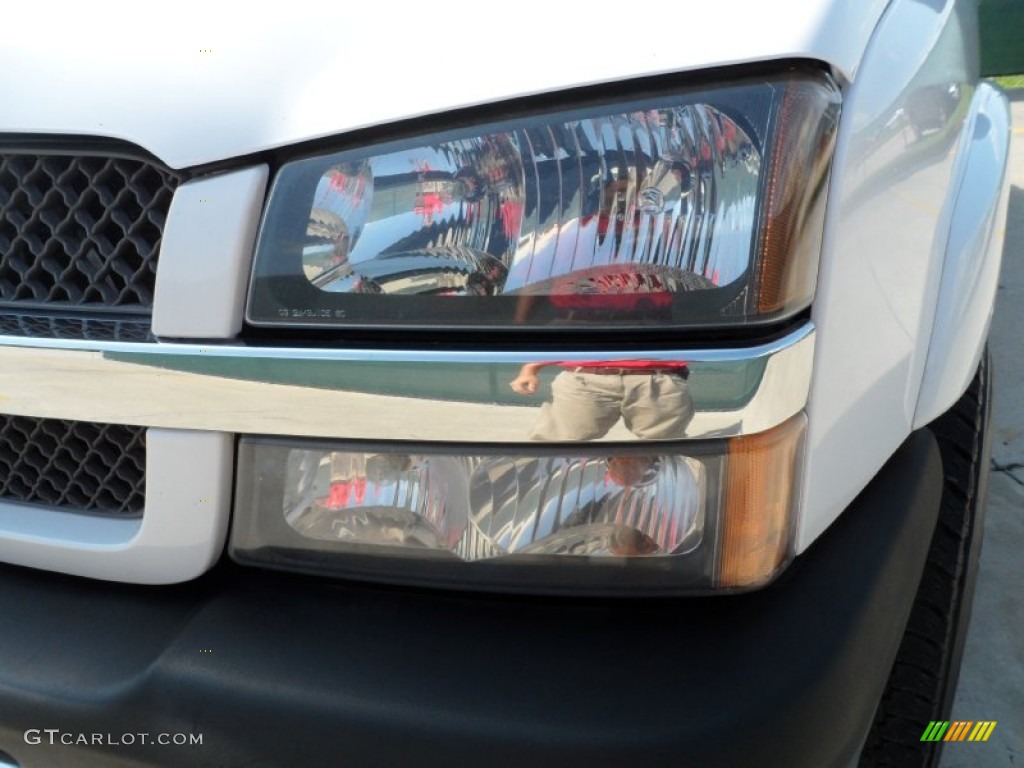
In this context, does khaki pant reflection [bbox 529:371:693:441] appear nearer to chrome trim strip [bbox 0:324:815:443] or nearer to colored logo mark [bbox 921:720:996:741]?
chrome trim strip [bbox 0:324:815:443]

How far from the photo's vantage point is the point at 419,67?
3.46 feet

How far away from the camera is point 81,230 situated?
125cm

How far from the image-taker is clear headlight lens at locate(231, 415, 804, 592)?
103cm

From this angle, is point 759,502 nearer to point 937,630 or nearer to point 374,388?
point 374,388

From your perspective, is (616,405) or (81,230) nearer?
(616,405)

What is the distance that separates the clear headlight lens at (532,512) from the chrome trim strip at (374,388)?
0.10ft

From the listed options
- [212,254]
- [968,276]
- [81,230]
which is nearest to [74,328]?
[81,230]

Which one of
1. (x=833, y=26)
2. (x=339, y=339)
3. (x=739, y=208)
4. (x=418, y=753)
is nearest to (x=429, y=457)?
(x=339, y=339)

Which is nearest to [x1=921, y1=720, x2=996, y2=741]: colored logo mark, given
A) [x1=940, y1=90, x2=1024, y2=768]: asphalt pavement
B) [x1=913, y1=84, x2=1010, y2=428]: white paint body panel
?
[x1=940, y1=90, x2=1024, y2=768]: asphalt pavement

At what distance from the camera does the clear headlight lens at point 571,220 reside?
1.00 meters

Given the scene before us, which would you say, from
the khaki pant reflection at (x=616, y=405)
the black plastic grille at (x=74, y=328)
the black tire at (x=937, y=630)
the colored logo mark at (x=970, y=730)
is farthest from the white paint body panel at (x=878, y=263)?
the colored logo mark at (x=970, y=730)

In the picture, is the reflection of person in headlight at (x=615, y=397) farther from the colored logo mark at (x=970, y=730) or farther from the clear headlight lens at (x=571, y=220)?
the colored logo mark at (x=970, y=730)

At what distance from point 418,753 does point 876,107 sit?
0.82 m

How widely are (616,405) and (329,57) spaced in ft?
1.58
